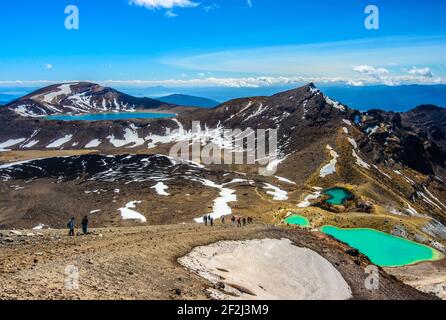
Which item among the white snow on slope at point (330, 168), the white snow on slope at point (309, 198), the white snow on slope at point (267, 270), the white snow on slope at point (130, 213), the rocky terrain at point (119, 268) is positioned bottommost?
the white snow on slope at point (130, 213)

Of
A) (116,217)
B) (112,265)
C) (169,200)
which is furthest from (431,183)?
(112,265)

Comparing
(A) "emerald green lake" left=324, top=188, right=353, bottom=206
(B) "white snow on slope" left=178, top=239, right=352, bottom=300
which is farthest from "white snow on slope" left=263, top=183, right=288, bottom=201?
(B) "white snow on slope" left=178, top=239, right=352, bottom=300

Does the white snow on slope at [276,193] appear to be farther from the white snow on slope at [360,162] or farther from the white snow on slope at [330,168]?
the white snow on slope at [360,162]

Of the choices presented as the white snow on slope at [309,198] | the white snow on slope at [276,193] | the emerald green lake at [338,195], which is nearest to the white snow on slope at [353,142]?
the white snow on slope at [309,198]

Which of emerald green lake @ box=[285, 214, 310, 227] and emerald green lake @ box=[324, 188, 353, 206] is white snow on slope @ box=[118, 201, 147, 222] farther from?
emerald green lake @ box=[324, 188, 353, 206]

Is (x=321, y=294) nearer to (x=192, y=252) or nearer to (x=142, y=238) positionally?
(x=192, y=252)
